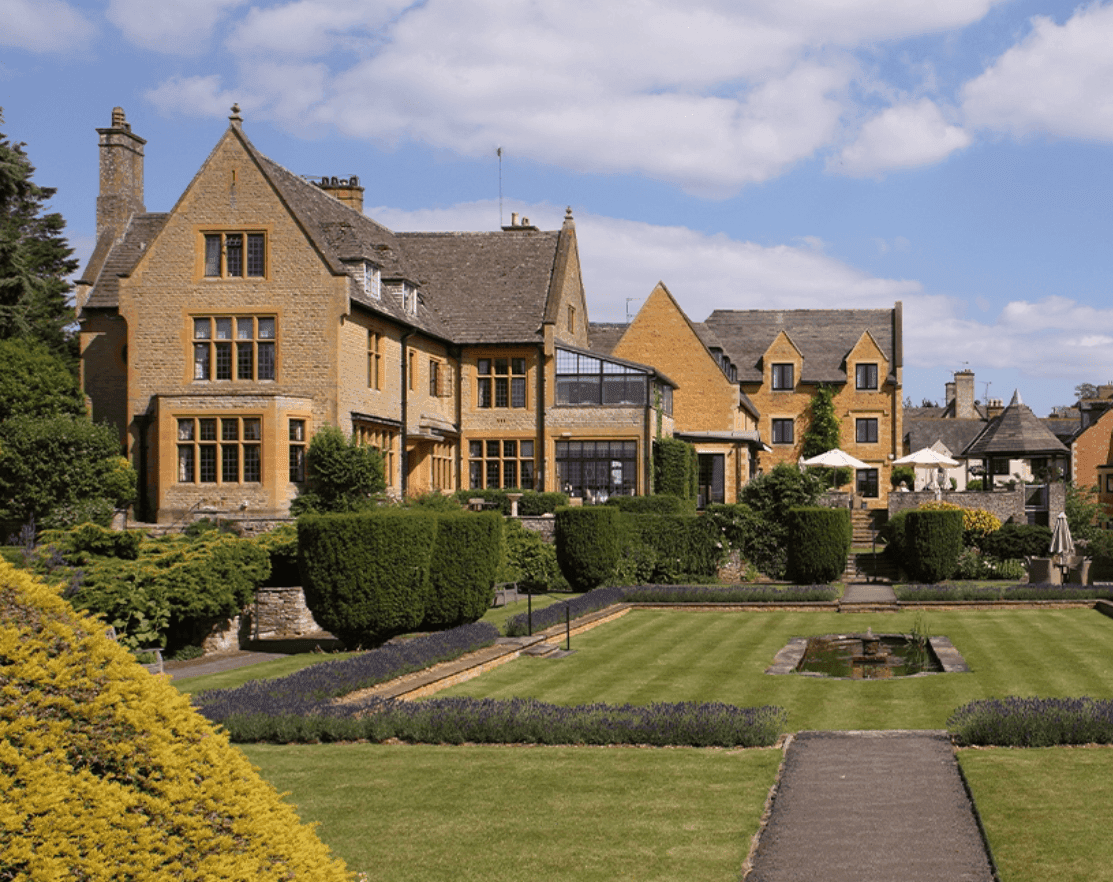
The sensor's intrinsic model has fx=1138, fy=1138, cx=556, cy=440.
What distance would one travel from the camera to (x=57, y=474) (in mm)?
32781

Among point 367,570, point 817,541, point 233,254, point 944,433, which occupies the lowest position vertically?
point 817,541

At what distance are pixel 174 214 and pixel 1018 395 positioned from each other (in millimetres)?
39465

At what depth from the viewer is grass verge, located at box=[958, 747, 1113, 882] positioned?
8.21m

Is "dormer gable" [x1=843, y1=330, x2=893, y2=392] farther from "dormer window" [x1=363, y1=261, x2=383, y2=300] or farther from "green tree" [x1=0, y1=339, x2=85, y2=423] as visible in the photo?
"green tree" [x1=0, y1=339, x2=85, y2=423]

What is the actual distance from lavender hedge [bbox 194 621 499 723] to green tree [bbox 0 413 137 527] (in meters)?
17.2

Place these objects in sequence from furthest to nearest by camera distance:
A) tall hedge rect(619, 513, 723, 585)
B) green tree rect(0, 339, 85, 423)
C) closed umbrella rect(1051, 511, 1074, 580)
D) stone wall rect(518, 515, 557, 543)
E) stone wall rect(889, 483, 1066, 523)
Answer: stone wall rect(889, 483, 1066, 523)
stone wall rect(518, 515, 557, 543)
green tree rect(0, 339, 85, 423)
tall hedge rect(619, 513, 723, 585)
closed umbrella rect(1051, 511, 1074, 580)

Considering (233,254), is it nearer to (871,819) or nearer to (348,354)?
(348,354)

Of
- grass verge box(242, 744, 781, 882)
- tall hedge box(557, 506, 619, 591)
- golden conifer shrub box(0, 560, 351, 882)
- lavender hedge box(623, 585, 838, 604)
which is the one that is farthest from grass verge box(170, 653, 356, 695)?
golden conifer shrub box(0, 560, 351, 882)

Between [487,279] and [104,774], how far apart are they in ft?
141

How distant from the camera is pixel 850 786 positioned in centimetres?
1034

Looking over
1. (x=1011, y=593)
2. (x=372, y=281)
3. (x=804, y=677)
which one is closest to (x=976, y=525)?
(x=1011, y=593)

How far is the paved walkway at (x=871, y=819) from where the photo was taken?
26.7 ft

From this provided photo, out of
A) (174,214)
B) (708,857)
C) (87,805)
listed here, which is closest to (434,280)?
(174,214)

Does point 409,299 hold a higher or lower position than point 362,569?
higher
